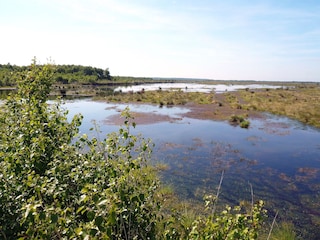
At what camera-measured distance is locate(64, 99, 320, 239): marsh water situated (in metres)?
14.1

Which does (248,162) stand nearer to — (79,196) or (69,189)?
(79,196)

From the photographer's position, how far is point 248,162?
66.1ft

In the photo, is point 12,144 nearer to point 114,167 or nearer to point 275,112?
point 114,167

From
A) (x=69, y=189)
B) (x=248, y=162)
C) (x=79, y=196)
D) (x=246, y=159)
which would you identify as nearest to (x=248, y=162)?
(x=248, y=162)

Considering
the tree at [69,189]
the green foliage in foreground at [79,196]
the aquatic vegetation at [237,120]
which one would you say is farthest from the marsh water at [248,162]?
the green foliage in foreground at [79,196]

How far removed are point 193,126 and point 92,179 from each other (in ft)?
92.4

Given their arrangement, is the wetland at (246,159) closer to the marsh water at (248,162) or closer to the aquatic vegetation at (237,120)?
the marsh water at (248,162)

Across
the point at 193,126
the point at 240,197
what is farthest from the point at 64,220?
the point at 193,126

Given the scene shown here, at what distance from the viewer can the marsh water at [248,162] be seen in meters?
14.1

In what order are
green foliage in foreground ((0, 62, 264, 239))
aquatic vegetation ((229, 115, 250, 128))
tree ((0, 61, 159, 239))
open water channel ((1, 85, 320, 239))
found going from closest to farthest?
tree ((0, 61, 159, 239)) → green foliage in foreground ((0, 62, 264, 239)) → open water channel ((1, 85, 320, 239)) → aquatic vegetation ((229, 115, 250, 128))

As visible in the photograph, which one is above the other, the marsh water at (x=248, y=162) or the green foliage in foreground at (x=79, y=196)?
the green foliage in foreground at (x=79, y=196)

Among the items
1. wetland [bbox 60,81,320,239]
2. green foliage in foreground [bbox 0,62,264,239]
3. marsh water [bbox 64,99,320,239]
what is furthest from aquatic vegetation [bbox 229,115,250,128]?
green foliage in foreground [bbox 0,62,264,239]

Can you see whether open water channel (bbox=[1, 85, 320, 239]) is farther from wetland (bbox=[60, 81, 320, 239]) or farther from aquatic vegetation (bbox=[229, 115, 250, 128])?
aquatic vegetation (bbox=[229, 115, 250, 128])

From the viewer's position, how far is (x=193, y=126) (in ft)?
108
